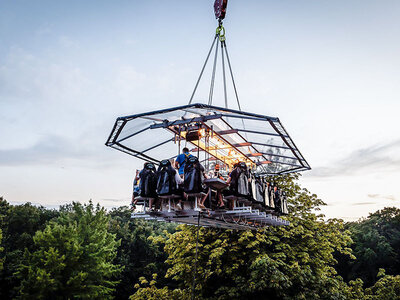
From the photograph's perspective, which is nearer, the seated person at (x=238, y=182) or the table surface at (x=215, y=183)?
the table surface at (x=215, y=183)

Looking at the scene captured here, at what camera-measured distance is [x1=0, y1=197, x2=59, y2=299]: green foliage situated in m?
28.4

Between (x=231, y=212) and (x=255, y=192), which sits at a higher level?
(x=255, y=192)

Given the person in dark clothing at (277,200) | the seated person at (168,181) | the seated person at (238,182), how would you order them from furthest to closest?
the person in dark clothing at (277,200), the seated person at (238,182), the seated person at (168,181)

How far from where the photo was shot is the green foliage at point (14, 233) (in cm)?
2844

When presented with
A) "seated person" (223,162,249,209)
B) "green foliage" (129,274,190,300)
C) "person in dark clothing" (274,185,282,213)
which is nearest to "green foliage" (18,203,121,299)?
"green foliage" (129,274,190,300)

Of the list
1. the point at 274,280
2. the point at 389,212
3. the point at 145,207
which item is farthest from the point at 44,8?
the point at 389,212

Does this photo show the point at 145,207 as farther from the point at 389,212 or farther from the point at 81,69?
the point at 389,212

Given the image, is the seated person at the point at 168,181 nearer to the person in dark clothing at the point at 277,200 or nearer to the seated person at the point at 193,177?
the seated person at the point at 193,177

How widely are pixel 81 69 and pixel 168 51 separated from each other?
6.57 metres

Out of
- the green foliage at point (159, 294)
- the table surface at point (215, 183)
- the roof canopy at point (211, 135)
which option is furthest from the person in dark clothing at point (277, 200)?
the green foliage at point (159, 294)

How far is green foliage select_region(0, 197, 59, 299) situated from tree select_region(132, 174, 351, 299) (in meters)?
21.2

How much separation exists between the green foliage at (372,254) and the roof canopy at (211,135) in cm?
2839

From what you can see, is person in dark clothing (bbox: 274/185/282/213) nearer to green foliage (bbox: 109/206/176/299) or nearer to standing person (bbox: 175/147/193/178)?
standing person (bbox: 175/147/193/178)

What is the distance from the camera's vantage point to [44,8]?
1667 cm
